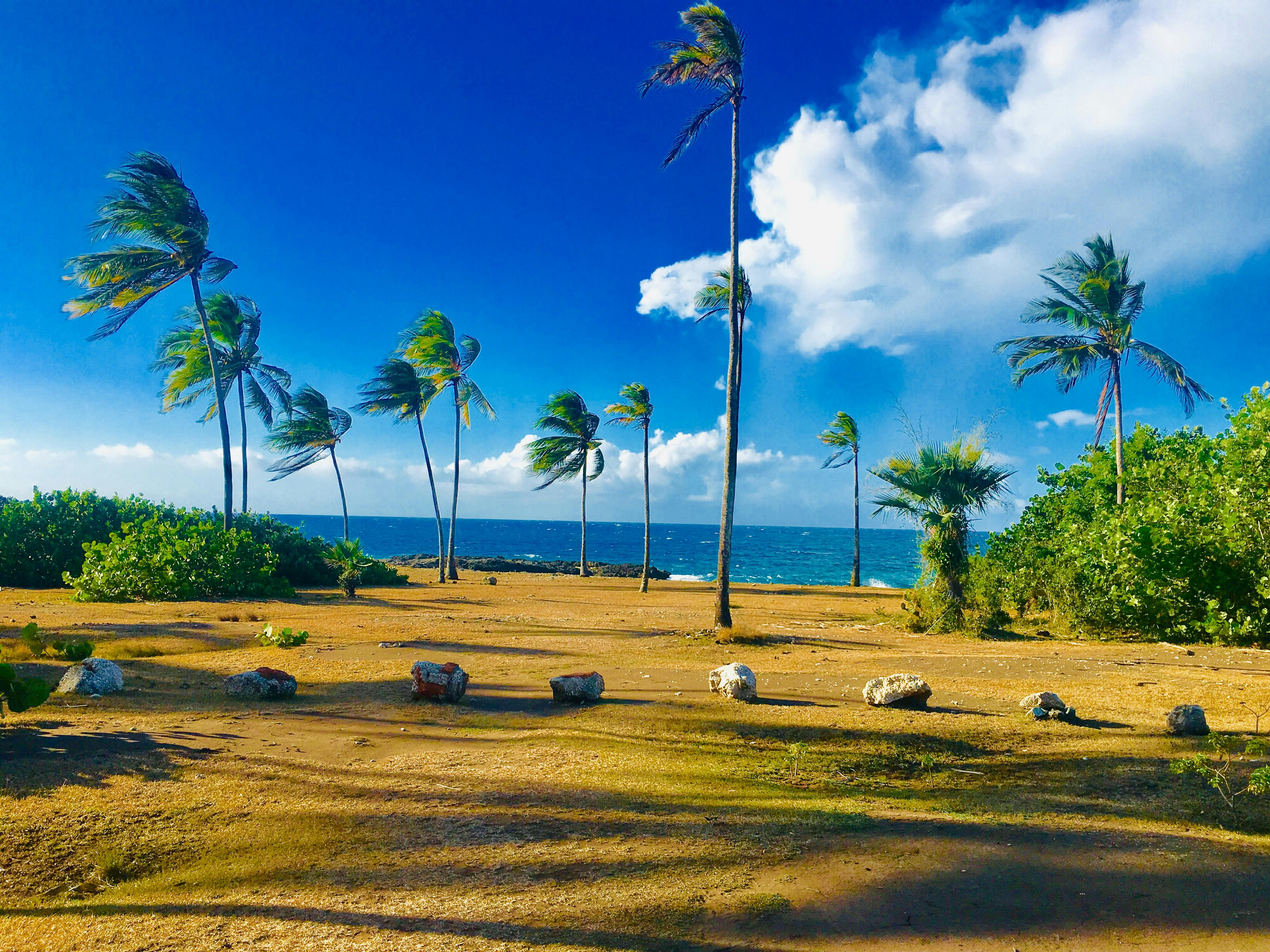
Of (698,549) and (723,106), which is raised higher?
(723,106)

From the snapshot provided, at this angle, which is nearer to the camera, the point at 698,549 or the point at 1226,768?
the point at 1226,768

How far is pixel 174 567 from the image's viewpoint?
52.7ft

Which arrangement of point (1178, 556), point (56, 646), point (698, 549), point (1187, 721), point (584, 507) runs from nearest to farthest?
point (1187, 721), point (56, 646), point (1178, 556), point (584, 507), point (698, 549)

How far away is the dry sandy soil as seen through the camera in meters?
2.90

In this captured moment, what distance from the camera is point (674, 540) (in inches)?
4557

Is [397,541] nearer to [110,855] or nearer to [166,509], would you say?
[166,509]

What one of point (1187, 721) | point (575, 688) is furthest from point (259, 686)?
point (1187, 721)

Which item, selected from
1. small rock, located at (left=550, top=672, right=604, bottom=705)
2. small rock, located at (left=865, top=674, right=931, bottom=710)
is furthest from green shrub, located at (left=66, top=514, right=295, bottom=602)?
small rock, located at (left=865, top=674, right=931, bottom=710)

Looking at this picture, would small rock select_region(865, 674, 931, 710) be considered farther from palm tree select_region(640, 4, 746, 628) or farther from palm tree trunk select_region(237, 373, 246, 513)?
palm tree trunk select_region(237, 373, 246, 513)

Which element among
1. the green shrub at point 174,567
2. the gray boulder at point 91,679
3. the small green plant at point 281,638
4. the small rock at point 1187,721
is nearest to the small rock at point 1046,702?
the small rock at point 1187,721

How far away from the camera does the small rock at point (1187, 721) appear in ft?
18.6

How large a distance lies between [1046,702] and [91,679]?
8787mm

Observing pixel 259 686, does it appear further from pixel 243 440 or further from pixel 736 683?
pixel 243 440

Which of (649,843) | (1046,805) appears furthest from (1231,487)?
(649,843)
